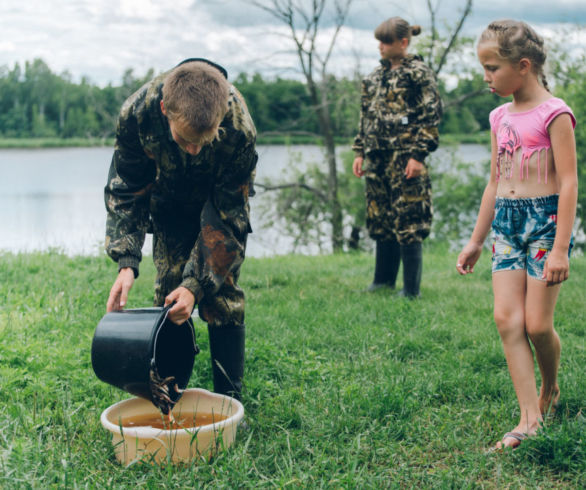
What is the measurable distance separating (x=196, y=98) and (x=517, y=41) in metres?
1.33

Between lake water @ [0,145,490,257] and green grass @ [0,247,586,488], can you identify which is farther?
lake water @ [0,145,490,257]

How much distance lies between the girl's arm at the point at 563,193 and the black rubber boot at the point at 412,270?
2715mm

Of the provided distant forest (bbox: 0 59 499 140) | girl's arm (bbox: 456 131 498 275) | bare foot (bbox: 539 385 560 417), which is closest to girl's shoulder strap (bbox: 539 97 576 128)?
girl's arm (bbox: 456 131 498 275)

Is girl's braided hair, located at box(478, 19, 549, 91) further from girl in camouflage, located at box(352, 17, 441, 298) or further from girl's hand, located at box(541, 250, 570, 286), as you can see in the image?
girl in camouflage, located at box(352, 17, 441, 298)

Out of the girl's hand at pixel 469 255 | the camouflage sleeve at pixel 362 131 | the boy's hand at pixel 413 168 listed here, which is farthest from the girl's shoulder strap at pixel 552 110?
the camouflage sleeve at pixel 362 131

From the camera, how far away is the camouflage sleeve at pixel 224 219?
106 inches

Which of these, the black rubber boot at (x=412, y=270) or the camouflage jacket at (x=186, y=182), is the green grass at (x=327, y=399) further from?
the camouflage jacket at (x=186, y=182)

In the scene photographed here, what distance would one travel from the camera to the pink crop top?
2574 millimetres

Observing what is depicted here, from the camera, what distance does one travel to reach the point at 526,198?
2.64 metres

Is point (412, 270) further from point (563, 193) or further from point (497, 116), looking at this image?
point (563, 193)

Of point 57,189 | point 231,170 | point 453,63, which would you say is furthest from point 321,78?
point 57,189

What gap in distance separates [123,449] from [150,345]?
0.46 metres

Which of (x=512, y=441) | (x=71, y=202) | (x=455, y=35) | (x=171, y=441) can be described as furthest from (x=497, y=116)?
(x=71, y=202)

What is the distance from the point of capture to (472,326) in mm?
4332
